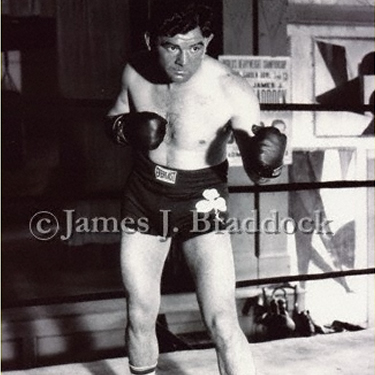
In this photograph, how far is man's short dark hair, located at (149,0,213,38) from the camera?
1651 mm

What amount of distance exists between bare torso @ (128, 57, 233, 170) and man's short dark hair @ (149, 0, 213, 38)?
0.15 metres

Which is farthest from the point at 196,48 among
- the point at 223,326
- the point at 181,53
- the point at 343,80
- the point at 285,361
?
the point at 343,80

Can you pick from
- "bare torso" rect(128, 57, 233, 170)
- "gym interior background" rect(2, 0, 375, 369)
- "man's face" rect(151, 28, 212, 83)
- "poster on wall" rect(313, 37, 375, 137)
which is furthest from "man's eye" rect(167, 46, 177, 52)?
"poster on wall" rect(313, 37, 375, 137)

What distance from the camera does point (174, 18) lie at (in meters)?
1.65

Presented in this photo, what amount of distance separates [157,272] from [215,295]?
0.22m

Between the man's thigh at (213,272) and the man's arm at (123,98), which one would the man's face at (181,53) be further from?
the man's thigh at (213,272)

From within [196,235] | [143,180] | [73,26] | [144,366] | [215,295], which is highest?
[73,26]

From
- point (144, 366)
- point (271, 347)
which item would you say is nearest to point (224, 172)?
point (144, 366)

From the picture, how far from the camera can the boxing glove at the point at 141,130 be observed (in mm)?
1686

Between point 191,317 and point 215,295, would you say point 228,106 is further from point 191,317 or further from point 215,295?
point 191,317

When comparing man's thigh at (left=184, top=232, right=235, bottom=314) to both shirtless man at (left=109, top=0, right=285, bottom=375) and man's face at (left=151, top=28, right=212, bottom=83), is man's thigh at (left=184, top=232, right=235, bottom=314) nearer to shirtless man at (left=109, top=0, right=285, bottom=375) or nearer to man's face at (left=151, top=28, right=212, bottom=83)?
shirtless man at (left=109, top=0, right=285, bottom=375)

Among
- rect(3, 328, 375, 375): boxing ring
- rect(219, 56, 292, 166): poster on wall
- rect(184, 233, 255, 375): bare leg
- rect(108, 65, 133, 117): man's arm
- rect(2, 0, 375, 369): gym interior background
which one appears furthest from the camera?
rect(2, 0, 375, 369): gym interior background

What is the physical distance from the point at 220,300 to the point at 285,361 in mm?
816

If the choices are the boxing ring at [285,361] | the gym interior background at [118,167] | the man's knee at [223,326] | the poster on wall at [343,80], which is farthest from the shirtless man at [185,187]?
the poster on wall at [343,80]
